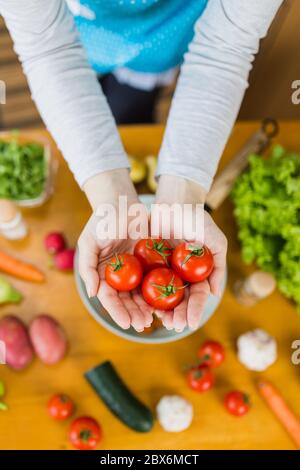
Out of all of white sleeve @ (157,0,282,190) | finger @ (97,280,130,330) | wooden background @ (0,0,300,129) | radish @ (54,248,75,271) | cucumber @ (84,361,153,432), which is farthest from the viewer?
wooden background @ (0,0,300,129)

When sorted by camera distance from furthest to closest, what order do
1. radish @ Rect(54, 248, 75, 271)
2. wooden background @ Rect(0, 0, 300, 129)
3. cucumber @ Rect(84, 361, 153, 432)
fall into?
wooden background @ Rect(0, 0, 300, 129) → radish @ Rect(54, 248, 75, 271) → cucumber @ Rect(84, 361, 153, 432)

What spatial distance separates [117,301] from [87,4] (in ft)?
2.34

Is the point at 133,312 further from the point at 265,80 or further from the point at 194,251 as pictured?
the point at 265,80

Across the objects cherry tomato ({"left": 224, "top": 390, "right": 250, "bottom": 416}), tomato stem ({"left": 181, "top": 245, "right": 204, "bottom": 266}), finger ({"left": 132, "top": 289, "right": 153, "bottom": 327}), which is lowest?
cherry tomato ({"left": 224, "top": 390, "right": 250, "bottom": 416})

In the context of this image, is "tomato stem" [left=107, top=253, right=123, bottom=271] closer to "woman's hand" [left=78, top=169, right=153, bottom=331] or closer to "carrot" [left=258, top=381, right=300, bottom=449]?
"woman's hand" [left=78, top=169, right=153, bottom=331]

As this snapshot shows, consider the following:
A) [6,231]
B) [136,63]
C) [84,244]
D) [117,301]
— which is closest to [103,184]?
[84,244]

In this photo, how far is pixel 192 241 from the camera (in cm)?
89

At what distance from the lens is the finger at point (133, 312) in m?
0.80

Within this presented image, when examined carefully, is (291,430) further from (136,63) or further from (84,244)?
(136,63)

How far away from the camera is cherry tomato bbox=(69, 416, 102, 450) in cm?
96

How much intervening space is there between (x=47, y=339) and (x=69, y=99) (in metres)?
0.57

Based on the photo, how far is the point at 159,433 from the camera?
3.35 ft
